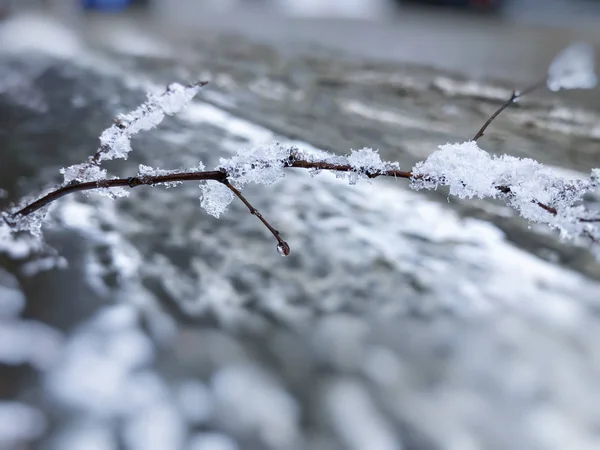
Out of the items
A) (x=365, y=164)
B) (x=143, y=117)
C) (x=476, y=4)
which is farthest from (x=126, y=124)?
(x=476, y=4)

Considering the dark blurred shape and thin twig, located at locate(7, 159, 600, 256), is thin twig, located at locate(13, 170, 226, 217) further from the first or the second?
the dark blurred shape

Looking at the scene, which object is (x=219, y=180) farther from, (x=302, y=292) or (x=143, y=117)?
(x=302, y=292)

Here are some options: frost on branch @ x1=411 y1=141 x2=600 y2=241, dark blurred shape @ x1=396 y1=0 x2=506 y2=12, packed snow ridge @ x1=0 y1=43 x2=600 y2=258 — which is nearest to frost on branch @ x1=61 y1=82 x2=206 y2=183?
packed snow ridge @ x1=0 y1=43 x2=600 y2=258

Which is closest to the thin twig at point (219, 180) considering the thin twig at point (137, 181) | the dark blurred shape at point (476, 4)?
the thin twig at point (137, 181)

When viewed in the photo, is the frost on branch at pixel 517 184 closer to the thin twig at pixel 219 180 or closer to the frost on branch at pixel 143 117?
the thin twig at pixel 219 180

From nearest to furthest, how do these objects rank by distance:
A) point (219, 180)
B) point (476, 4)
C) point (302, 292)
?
1. point (219, 180)
2. point (302, 292)
3. point (476, 4)

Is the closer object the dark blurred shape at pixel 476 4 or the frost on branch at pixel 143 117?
the frost on branch at pixel 143 117
